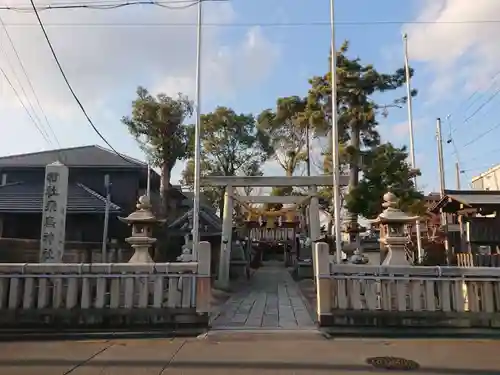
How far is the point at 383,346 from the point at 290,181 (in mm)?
13014

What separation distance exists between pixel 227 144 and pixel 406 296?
26.6 metres

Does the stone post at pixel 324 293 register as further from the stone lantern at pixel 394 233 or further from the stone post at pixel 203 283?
the stone lantern at pixel 394 233

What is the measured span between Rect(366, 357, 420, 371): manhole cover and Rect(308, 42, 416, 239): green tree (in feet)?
46.5

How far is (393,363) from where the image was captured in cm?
614

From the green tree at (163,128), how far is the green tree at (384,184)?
9.65 m

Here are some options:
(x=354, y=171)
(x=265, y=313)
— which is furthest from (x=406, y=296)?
(x=354, y=171)

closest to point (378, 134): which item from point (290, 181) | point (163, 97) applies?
point (290, 181)

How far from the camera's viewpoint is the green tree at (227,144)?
3319 cm

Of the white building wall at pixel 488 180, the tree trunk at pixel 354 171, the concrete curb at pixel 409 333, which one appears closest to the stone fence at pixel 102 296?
the concrete curb at pixel 409 333

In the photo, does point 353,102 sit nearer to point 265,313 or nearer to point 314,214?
point 314,214

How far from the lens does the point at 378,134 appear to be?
68.9ft

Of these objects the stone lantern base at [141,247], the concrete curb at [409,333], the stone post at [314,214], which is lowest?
the concrete curb at [409,333]

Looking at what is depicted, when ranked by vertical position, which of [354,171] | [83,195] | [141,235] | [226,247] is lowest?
[226,247]

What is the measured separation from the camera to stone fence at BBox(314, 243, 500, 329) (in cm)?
818
